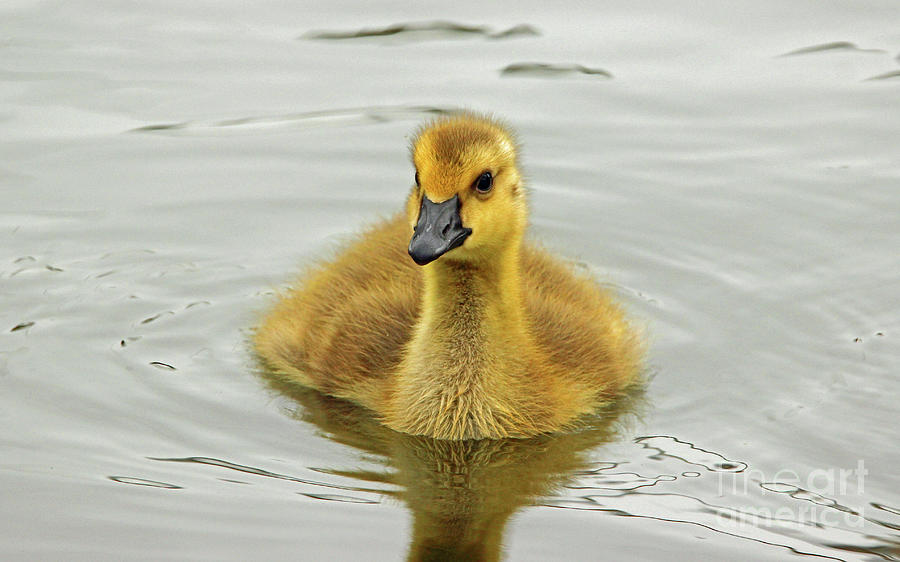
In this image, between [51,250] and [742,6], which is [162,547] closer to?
[51,250]

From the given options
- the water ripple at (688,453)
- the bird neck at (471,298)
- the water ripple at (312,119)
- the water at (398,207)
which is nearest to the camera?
the water at (398,207)

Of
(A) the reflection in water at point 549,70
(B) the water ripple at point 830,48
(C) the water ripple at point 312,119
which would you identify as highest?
(B) the water ripple at point 830,48

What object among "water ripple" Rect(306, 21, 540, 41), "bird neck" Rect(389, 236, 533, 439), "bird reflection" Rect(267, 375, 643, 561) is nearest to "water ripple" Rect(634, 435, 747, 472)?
"bird reflection" Rect(267, 375, 643, 561)

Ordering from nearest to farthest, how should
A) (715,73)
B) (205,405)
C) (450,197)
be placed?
1. (450,197)
2. (205,405)
3. (715,73)

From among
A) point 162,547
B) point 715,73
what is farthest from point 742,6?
point 162,547

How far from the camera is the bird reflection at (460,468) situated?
558 cm

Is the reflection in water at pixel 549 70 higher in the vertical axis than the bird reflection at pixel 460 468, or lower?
higher

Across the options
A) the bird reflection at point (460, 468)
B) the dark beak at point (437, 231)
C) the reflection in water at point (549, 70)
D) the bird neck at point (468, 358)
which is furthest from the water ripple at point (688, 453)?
the reflection in water at point (549, 70)

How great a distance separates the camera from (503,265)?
653cm

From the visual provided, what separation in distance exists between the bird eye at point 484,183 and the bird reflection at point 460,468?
116 cm

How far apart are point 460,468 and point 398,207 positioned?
3.20 meters

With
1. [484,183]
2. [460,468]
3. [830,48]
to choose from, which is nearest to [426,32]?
[830,48]

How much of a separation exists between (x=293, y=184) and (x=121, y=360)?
101 inches

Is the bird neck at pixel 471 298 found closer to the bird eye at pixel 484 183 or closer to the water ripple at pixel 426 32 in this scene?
the bird eye at pixel 484 183
